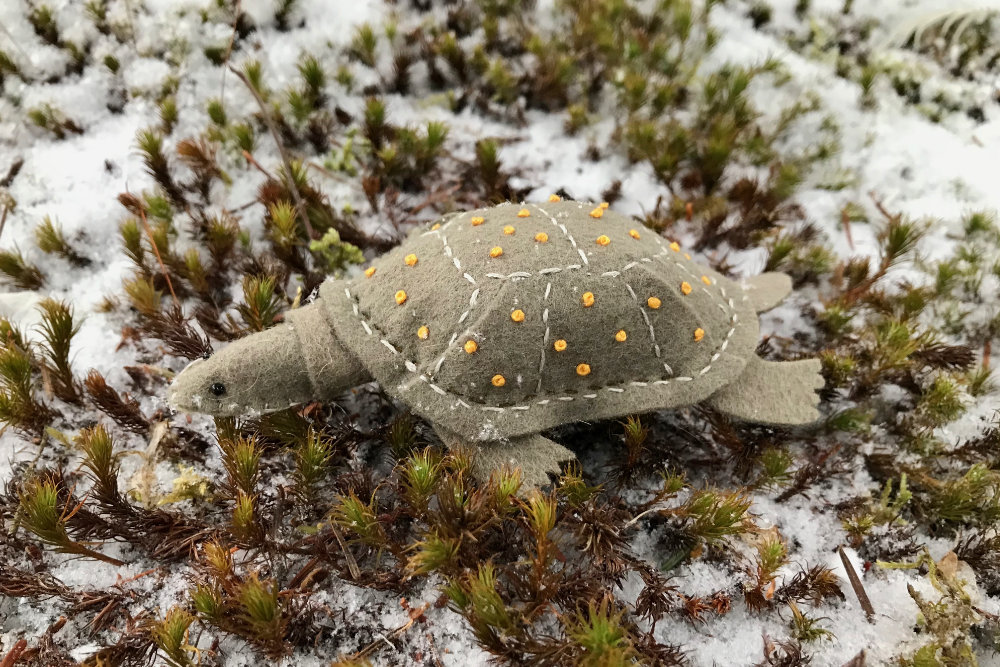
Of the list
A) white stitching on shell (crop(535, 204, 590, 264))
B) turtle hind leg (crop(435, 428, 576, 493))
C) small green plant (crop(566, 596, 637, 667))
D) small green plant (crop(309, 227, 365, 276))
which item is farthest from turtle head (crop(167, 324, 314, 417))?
small green plant (crop(566, 596, 637, 667))

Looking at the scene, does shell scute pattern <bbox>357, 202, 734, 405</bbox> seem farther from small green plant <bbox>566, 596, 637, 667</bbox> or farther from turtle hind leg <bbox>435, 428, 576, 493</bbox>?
small green plant <bbox>566, 596, 637, 667</bbox>

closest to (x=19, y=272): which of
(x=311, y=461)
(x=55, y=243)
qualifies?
(x=55, y=243)

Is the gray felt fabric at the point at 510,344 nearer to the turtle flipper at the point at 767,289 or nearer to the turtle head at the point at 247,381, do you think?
the turtle head at the point at 247,381

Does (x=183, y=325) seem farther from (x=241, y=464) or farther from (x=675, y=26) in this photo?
(x=675, y=26)

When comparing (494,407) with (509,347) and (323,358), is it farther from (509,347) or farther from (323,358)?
(323,358)

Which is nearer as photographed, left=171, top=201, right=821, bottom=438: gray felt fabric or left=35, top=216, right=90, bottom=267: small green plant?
left=171, top=201, right=821, bottom=438: gray felt fabric

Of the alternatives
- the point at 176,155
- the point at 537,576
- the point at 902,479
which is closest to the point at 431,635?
the point at 537,576

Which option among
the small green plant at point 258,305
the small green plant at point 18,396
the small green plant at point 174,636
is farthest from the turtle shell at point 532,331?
the small green plant at point 18,396
